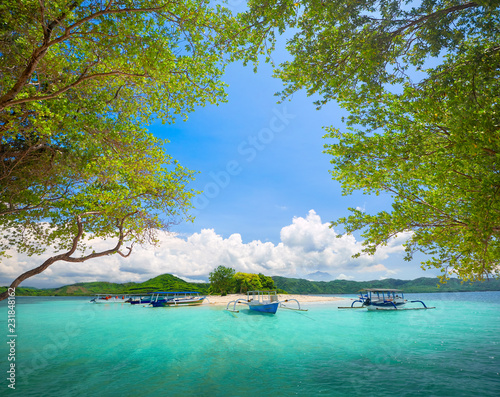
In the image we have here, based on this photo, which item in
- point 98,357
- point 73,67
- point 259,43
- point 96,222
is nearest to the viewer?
point 259,43

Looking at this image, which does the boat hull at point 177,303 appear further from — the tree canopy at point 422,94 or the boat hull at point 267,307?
the tree canopy at point 422,94

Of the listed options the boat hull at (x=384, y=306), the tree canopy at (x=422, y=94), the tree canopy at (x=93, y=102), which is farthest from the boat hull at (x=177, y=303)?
the tree canopy at (x=422, y=94)

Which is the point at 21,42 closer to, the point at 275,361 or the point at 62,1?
the point at 62,1

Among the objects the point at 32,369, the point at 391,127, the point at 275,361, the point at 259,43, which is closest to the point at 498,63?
the point at 391,127

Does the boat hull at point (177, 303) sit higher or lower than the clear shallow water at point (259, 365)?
lower

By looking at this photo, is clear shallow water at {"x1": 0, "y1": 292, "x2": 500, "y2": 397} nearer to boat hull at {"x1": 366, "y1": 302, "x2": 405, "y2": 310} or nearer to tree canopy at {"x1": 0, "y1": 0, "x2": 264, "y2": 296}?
tree canopy at {"x1": 0, "y1": 0, "x2": 264, "y2": 296}

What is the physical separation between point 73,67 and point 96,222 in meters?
6.40

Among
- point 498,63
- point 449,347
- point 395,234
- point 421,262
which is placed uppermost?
point 498,63

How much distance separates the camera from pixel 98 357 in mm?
13352

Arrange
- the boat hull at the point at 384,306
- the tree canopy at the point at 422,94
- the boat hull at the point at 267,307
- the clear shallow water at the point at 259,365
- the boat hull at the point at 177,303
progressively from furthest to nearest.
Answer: the boat hull at the point at 177,303 < the boat hull at the point at 384,306 < the boat hull at the point at 267,307 < the clear shallow water at the point at 259,365 < the tree canopy at the point at 422,94

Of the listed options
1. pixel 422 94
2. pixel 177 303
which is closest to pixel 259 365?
pixel 422 94

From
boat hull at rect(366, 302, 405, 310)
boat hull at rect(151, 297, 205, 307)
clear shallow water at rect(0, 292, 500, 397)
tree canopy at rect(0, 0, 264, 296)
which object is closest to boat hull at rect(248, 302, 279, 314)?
clear shallow water at rect(0, 292, 500, 397)

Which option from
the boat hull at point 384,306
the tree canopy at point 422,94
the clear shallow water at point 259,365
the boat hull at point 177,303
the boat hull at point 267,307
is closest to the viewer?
the tree canopy at point 422,94

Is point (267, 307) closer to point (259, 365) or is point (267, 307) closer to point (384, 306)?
point (384, 306)
